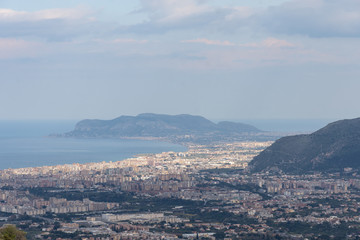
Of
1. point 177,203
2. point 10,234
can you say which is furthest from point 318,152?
point 10,234

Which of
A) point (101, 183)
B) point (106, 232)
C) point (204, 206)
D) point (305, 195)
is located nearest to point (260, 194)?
point (305, 195)

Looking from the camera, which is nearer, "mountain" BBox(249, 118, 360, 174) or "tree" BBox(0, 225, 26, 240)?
"tree" BBox(0, 225, 26, 240)

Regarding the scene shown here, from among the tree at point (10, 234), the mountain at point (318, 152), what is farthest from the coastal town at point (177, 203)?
the tree at point (10, 234)

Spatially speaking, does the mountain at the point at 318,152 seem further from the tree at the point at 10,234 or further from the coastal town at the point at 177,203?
the tree at the point at 10,234

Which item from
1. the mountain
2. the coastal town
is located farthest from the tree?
→ the mountain

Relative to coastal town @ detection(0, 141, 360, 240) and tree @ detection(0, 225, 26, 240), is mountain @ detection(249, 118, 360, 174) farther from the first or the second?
tree @ detection(0, 225, 26, 240)
